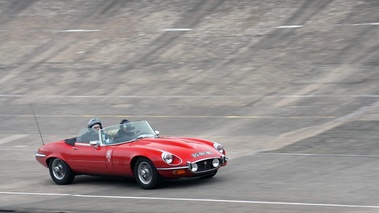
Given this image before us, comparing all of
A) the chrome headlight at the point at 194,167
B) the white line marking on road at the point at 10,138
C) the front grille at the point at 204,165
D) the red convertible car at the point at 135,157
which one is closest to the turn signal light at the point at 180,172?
the red convertible car at the point at 135,157

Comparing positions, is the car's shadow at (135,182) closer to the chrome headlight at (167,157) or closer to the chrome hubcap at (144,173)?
the chrome hubcap at (144,173)

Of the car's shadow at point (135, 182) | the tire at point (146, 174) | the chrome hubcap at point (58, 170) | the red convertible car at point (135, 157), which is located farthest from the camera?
the chrome hubcap at point (58, 170)

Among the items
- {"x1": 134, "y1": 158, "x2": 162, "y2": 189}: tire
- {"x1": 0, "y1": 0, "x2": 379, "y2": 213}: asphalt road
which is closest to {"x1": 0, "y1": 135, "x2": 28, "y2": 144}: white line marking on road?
{"x1": 0, "y1": 0, "x2": 379, "y2": 213}: asphalt road

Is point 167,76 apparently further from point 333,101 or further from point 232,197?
point 232,197

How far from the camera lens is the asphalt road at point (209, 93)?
12.4 metres

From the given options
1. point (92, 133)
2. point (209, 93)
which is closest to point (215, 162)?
point (92, 133)

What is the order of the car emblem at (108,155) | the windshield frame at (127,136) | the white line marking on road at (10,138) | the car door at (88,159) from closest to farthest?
the car emblem at (108,155)
the car door at (88,159)
the windshield frame at (127,136)
the white line marking on road at (10,138)

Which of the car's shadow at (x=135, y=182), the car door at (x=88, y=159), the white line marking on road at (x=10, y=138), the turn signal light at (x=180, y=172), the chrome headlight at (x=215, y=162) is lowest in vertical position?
the car's shadow at (x=135, y=182)

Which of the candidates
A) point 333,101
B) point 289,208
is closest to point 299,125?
point 333,101

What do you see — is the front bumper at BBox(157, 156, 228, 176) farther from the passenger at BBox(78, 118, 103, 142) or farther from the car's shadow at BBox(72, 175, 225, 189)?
the passenger at BBox(78, 118, 103, 142)

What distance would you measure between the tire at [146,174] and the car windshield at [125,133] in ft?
2.64

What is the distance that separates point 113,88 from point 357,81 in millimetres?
8454

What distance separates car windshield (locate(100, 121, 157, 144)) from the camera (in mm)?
13734

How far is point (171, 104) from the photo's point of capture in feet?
78.5
